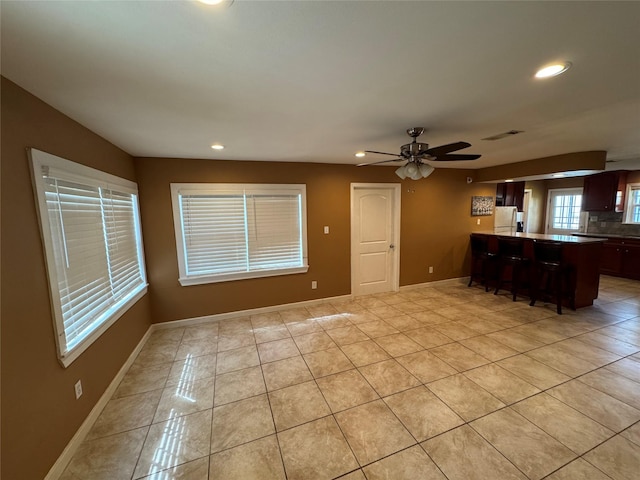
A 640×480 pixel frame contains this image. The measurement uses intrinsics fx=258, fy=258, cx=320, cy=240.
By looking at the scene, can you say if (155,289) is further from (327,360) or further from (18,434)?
(327,360)

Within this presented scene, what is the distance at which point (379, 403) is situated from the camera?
2.14 m

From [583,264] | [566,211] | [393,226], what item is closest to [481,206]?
[583,264]

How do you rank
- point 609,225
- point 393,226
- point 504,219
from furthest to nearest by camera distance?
point 609,225, point 504,219, point 393,226

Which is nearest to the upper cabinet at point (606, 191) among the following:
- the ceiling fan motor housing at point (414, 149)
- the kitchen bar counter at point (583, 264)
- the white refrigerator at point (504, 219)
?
the white refrigerator at point (504, 219)

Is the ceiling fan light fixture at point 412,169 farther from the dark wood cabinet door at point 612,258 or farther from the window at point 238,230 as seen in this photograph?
the dark wood cabinet door at point 612,258

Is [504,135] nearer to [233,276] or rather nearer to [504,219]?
[233,276]

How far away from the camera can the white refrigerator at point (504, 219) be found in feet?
19.1

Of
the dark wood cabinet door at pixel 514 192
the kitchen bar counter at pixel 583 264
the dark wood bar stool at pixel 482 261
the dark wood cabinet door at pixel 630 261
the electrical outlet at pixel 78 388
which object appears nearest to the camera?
the electrical outlet at pixel 78 388

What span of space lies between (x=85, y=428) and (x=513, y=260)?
5662mm

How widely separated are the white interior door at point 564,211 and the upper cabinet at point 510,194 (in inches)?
79.9

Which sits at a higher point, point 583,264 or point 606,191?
point 606,191

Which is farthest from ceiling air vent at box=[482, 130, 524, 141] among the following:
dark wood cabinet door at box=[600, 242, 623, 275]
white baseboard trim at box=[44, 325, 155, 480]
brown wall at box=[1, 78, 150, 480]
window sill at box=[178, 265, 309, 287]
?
dark wood cabinet door at box=[600, 242, 623, 275]

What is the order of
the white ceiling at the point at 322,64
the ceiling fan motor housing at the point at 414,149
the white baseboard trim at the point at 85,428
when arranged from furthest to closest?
1. the ceiling fan motor housing at the point at 414,149
2. the white baseboard trim at the point at 85,428
3. the white ceiling at the point at 322,64

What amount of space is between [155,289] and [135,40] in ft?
10.6
